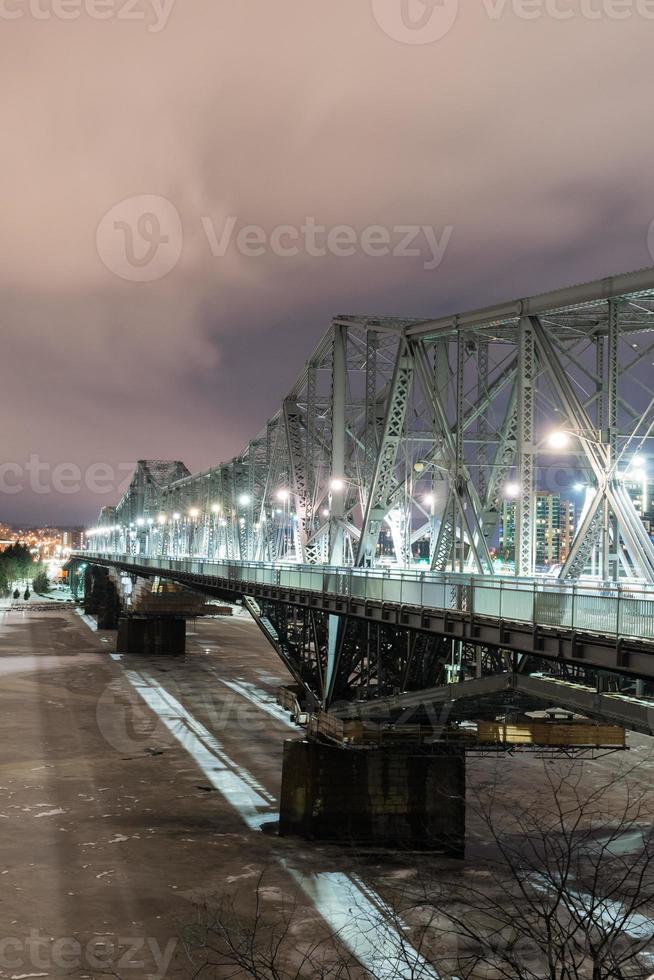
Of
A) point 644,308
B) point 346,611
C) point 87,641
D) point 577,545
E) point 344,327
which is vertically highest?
point 344,327

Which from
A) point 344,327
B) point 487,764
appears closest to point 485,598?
point 487,764

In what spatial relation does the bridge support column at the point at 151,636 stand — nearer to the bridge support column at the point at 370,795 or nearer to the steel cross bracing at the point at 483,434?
the steel cross bracing at the point at 483,434

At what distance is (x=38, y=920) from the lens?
79.8ft

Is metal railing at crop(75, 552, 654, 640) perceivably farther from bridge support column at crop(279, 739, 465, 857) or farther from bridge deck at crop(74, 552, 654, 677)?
bridge support column at crop(279, 739, 465, 857)

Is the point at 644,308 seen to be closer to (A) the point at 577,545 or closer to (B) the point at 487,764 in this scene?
(A) the point at 577,545

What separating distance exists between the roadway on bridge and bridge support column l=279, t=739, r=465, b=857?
1020mm

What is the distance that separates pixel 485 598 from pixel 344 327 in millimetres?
28653

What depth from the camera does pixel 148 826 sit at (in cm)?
3312

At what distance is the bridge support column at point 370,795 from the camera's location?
106ft

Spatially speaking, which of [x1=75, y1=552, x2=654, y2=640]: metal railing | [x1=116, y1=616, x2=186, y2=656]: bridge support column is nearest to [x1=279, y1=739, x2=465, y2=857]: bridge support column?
[x1=75, y1=552, x2=654, y2=640]: metal railing

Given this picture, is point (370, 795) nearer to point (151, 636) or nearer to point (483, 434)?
point (483, 434)

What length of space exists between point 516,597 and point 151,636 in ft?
270

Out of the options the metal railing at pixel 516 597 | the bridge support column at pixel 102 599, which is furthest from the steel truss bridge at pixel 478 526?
the bridge support column at pixel 102 599

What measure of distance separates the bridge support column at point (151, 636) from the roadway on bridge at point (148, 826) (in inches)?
1258
